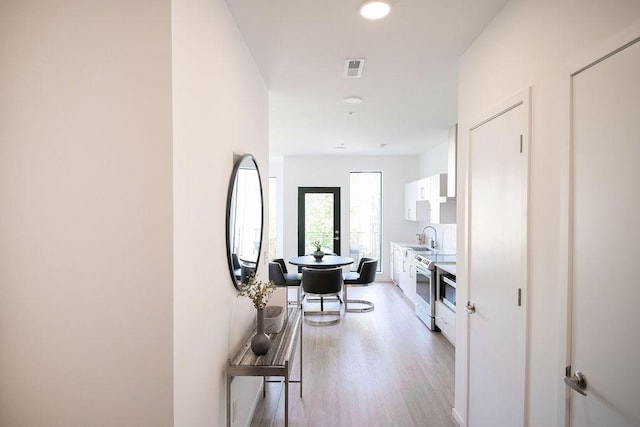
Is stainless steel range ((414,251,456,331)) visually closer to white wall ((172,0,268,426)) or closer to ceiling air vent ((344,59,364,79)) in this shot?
ceiling air vent ((344,59,364,79))

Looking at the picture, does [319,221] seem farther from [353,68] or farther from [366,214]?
[353,68]

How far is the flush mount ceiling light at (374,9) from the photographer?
182 cm

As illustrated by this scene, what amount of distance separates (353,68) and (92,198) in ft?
6.87

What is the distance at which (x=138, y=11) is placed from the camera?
4.03ft

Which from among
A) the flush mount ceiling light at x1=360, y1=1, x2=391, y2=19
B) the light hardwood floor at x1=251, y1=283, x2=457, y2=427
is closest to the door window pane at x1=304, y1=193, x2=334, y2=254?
the light hardwood floor at x1=251, y1=283, x2=457, y2=427

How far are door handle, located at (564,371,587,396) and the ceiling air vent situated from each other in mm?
2241

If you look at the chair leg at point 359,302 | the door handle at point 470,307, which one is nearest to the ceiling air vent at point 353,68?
the door handle at point 470,307

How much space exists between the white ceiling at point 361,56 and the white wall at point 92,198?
863 millimetres

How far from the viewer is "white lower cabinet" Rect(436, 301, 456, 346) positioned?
3844 millimetres

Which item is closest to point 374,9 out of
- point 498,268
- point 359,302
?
point 498,268

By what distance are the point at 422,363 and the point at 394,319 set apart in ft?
4.72

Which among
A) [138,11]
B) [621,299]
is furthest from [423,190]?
[138,11]

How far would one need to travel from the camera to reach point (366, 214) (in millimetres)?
7477

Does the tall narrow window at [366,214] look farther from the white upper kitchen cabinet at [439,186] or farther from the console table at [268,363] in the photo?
the console table at [268,363]
